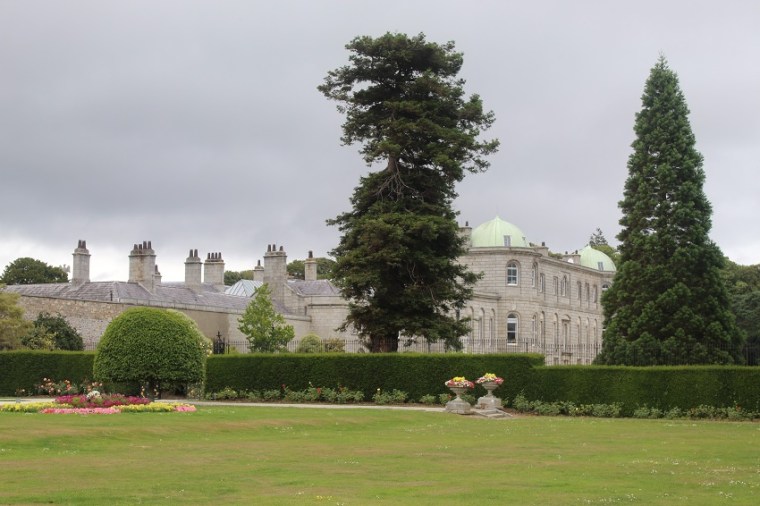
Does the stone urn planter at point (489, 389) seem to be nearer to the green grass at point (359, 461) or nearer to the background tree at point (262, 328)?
the green grass at point (359, 461)

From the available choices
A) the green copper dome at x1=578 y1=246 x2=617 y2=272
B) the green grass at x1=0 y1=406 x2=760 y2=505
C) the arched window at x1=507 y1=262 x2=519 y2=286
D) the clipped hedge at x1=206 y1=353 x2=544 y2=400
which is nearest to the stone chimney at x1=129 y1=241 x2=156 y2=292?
the clipped hedge at x1=206 y1=353 x2=544 y2=400

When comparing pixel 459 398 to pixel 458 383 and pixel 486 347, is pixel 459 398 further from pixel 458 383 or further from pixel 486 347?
pixel 486 347

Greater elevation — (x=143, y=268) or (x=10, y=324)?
(x=143, y=268)

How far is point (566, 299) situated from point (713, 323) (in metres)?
51.6

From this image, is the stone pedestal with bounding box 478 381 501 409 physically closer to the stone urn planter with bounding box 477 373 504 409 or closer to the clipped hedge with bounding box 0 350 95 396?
the stone urn planter with bounding box 477 373 504 409

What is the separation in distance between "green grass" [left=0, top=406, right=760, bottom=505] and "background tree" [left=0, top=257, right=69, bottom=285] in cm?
6410

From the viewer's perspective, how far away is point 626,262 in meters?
45.8

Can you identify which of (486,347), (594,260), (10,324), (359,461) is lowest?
(359,461)

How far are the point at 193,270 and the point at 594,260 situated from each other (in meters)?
46.3

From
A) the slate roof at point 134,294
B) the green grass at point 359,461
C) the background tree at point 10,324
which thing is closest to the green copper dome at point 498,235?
the slate roof at point 134,294

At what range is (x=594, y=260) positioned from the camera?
102062 millimetres

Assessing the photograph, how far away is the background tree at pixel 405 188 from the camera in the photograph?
129 ft

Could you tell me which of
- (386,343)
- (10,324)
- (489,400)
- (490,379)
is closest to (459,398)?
(489,400)

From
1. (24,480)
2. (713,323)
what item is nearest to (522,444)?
(24,480)
